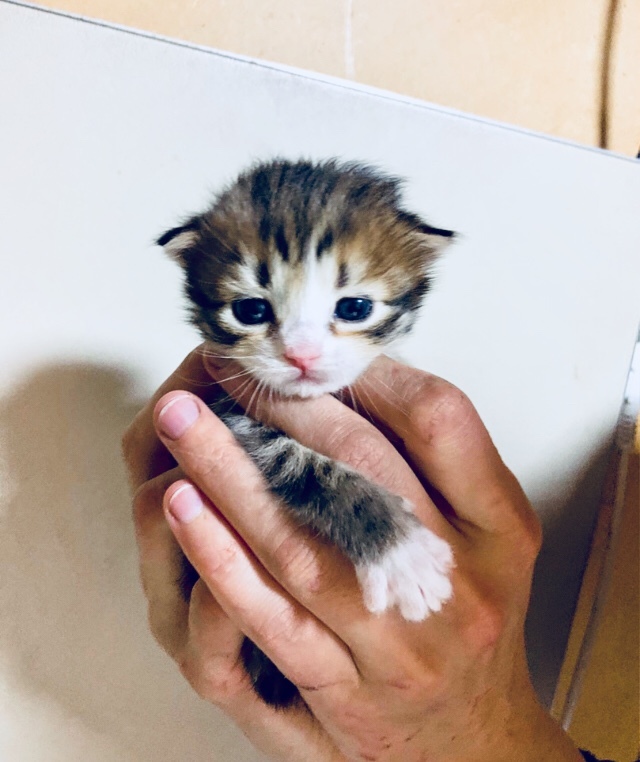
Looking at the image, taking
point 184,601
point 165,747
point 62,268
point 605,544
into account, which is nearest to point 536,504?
point 605,544

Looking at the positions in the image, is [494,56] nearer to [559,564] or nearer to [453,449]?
[453,449]

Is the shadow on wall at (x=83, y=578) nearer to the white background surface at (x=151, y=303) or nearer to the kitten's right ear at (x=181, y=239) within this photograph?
the white background surface at (x=151, y=303)

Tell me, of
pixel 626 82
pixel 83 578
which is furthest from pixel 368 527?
pixel 626 82

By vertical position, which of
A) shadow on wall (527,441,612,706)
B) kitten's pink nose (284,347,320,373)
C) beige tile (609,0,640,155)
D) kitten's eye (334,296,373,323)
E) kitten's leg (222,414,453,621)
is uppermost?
beige tile (609,0,640,155)

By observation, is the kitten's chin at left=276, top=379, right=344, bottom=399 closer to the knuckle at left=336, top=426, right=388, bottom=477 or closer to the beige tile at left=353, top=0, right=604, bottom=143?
the knuckle at left=336, top=426, right=388, bottom=477

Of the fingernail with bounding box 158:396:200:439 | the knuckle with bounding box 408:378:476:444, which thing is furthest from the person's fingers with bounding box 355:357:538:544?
the fingernail with bounding box 158:396:200:439

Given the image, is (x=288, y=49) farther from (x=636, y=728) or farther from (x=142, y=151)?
(x=636, y=728)

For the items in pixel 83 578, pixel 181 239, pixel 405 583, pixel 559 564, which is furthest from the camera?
pixel 559 564

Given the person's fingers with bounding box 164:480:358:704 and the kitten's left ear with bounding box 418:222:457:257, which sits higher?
the kitten's left ear with bounding box 418:222:457:257
